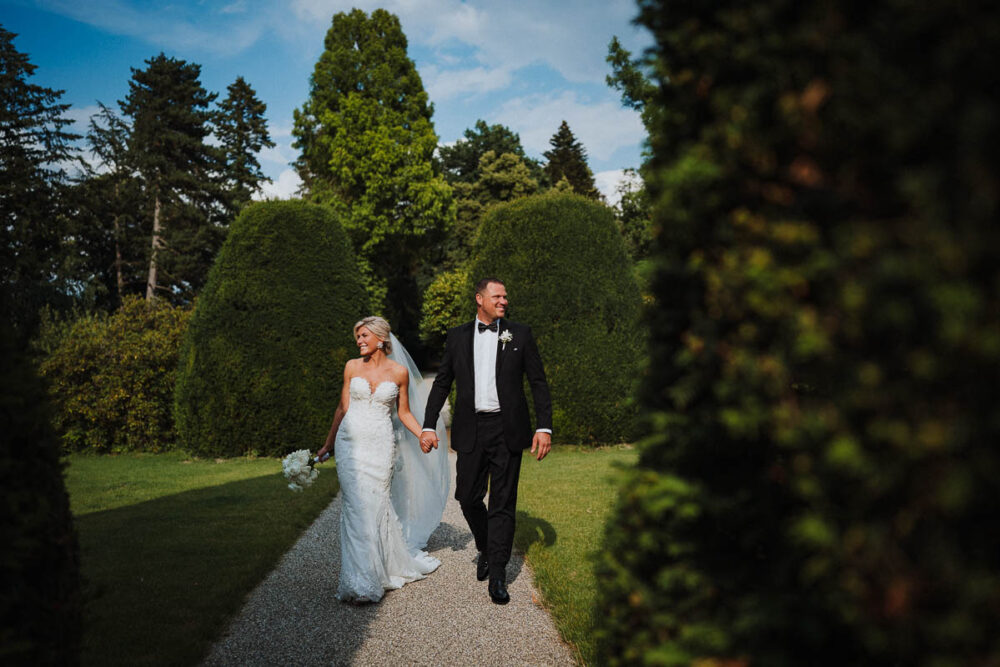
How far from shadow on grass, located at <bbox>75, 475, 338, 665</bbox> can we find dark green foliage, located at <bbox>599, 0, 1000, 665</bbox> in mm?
2288

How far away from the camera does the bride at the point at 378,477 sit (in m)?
4.96

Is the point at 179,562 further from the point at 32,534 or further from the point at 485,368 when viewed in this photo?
the point at 32,534

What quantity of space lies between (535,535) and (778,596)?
5317 mm

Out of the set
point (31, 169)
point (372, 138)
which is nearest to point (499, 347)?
point (372, 138)

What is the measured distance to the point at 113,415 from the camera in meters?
12.4

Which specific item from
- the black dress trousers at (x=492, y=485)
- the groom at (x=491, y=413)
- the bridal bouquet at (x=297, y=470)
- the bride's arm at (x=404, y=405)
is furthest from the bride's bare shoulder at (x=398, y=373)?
the bridal bouquet at (x=297, y=470)

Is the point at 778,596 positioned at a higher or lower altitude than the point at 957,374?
lower

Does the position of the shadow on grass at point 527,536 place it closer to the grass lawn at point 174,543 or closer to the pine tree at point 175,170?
the grass lawn at point 174,543

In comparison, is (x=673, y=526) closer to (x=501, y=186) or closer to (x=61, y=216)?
(x=61, y=216)

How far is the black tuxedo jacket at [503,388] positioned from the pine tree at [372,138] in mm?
23623

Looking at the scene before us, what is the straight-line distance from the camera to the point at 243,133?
39031mm

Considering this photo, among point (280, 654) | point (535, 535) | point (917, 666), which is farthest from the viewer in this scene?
point (535, 535)

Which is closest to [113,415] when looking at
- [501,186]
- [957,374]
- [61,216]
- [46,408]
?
[46,408]

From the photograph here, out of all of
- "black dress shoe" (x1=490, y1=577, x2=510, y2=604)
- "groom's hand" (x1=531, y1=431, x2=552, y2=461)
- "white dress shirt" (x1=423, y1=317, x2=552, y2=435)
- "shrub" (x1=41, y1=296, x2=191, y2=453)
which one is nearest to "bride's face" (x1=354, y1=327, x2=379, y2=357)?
"white dress shirt" (x1=423, y1=317, x2=552, y2=435)
